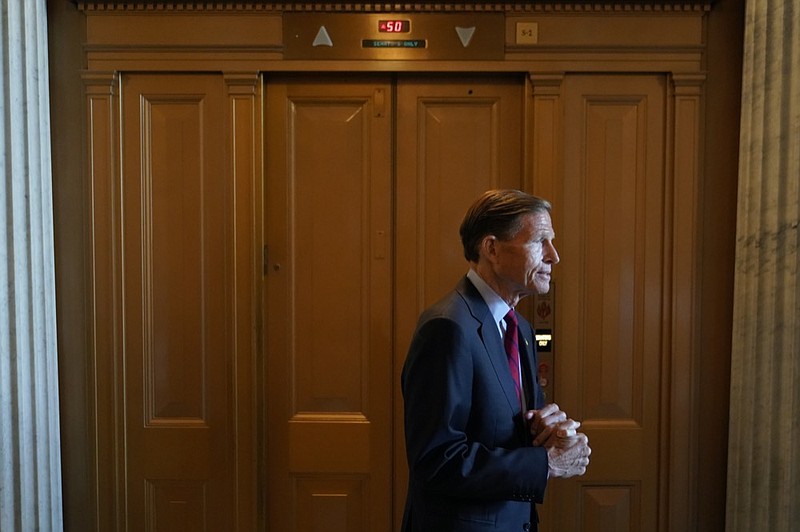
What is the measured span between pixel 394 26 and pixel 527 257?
4.93 feet

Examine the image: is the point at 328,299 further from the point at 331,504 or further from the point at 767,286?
the point at 767,286

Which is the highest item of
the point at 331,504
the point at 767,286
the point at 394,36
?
the point at 394,36

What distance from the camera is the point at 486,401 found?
4.93ft

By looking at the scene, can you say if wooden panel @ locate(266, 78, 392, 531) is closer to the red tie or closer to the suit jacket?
the red tie

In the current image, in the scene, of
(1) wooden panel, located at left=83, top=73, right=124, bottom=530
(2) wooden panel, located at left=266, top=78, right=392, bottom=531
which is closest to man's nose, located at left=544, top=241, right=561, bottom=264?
(2) wooden panel, located at left=266, top=78, right=392, bottom=531

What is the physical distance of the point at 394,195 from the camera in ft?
9.10

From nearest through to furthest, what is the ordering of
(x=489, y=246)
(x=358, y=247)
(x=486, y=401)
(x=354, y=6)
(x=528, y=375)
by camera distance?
(x=486, y=401) < (x=489, y=246) < (x=528, y=375) < (x=354, y=6) < (x=358, y=247)

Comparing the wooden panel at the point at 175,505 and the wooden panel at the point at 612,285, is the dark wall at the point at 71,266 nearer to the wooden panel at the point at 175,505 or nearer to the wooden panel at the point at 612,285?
the wooden panel at the point at 175,505

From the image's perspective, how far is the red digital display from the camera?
8.75 feet

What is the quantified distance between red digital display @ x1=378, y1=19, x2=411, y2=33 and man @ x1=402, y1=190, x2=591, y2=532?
131 centimetres

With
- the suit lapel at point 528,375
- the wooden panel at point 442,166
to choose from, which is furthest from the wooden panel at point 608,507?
the suit lapel at point 528,375

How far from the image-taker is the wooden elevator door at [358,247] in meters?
2.76

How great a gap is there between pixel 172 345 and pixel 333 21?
5.06 ft

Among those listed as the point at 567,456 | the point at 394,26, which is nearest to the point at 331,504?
the point at 567,456
